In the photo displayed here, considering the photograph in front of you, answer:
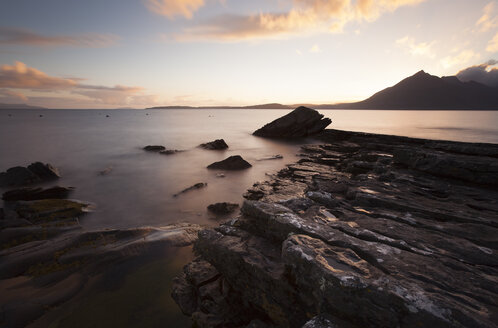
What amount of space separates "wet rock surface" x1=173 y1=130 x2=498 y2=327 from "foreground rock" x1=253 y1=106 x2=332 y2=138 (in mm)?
47034

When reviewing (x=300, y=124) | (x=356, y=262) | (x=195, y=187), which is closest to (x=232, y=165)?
(x=195, y=187)

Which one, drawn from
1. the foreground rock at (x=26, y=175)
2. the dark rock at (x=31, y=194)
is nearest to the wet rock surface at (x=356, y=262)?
the dark rock at (x=31, y=194)

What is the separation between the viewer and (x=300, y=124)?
185 ft

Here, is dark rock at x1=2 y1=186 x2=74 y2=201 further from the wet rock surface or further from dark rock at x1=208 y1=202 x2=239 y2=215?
the wet rock surface

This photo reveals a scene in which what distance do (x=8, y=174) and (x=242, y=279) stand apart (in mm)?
27224

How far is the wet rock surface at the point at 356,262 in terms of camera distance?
155 inches

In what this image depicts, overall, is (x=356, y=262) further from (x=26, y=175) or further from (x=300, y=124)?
(x=300, y=124)

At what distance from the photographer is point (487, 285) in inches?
171

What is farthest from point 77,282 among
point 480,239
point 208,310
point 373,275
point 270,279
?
point 480,239

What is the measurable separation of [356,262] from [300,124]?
178 ft

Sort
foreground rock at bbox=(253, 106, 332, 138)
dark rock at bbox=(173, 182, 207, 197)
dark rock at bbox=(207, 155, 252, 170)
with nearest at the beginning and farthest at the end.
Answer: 1. dark rock at bbox=(173, 182, 207, 197)
2. dark rock at bbox=(207, 155, 252, 170)
3. foreground rock at bbox=(253, 106, 332, 138)

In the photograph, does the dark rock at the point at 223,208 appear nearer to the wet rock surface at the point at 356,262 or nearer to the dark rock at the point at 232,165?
the wet rock surface at the point at 356,262

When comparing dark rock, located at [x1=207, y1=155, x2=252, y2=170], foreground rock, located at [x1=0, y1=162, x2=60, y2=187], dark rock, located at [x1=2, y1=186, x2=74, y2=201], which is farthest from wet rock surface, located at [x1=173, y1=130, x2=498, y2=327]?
foreground rock, located at [x1=0, y1=162, x2=60, y2=187]

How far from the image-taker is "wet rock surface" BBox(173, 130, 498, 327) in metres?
3.93
